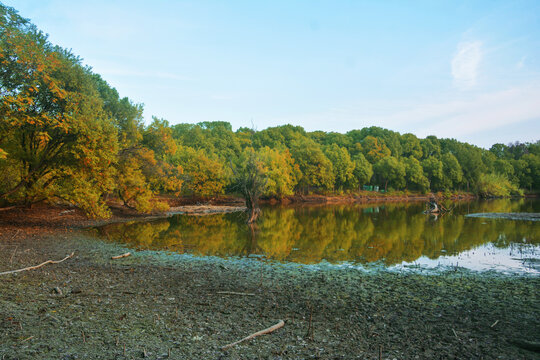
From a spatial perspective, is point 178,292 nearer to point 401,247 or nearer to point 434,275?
point 434,275

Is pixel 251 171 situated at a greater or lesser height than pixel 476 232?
greater

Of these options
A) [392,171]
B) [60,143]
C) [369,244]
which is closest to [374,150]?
[392,171]

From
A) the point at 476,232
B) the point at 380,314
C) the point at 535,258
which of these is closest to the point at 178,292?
the point at 380,314

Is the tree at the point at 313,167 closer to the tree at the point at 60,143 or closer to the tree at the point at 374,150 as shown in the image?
the tree at the point at 374,150

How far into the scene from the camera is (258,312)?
9.46 metres

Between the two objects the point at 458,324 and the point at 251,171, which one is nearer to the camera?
the point at 458,324

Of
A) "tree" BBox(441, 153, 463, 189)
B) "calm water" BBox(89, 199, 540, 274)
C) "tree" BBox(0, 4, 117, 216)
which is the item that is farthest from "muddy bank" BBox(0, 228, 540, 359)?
"tree" BBox(441, 153, 463, 189)

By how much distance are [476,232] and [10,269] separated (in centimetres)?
3219

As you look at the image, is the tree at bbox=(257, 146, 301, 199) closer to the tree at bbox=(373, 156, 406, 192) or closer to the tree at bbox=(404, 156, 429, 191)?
the tree at bbox=(373, 156, 406, 192)

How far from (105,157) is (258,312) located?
792 inches

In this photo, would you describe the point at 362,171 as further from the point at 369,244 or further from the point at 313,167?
the point at 369,244

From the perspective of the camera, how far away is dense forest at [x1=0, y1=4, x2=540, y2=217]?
62.4 ft

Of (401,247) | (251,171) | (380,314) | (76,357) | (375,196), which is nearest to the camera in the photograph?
(76,357)

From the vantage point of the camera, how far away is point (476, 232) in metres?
28.3
